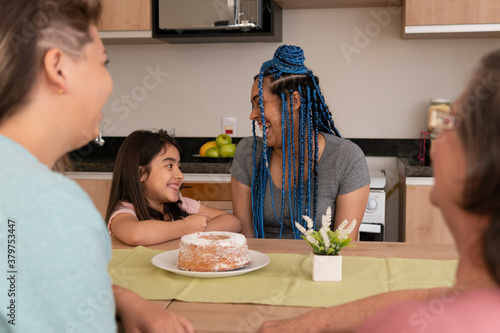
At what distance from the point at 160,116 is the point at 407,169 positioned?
65.5 inches

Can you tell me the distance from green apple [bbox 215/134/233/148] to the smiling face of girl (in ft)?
3.76

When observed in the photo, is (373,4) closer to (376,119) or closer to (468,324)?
(376,119)

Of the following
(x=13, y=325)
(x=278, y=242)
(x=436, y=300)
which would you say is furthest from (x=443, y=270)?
(x=13, y=325)

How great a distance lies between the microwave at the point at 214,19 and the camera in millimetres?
3176

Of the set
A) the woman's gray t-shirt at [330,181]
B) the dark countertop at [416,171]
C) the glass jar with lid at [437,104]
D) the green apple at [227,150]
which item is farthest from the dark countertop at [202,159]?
the woman's gray t-shirt at [330,181]

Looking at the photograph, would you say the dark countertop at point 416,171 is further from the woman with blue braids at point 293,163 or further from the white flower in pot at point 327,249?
the white flower in pot at point 327,249

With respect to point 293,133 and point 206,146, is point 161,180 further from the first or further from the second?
point 206,146

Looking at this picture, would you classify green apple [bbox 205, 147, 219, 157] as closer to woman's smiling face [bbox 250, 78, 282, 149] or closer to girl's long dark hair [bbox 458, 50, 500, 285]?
woman's smiling face [bbox 250, 78, 282, 149]

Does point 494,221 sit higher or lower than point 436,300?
higher

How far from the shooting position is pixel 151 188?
219 cm

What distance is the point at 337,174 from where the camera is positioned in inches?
80.9

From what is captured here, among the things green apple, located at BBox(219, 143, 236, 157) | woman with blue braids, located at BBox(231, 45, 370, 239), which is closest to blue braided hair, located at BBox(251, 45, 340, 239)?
woman with blue braids, located at BBox(231, 45, 370, 239)

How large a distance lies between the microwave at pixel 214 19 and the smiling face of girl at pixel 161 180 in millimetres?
1238

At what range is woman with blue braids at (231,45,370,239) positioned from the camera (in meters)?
2.06
